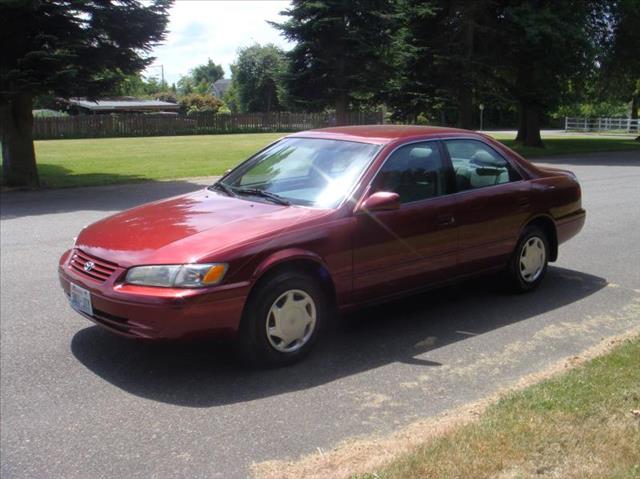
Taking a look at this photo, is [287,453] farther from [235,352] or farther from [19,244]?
[19,244]

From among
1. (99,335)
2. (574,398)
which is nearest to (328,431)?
(574,398)

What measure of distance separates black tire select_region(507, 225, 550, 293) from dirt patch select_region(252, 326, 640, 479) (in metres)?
2.44

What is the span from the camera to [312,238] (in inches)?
182

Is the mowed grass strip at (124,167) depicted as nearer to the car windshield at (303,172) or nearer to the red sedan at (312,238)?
the car windshield at (303,172)

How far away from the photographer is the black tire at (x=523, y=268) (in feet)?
20.8

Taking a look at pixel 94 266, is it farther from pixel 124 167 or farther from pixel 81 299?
pixel 124 167

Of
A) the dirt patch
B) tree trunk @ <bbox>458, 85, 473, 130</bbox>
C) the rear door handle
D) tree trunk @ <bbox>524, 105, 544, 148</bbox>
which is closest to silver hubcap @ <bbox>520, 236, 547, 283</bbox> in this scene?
the rear door handle

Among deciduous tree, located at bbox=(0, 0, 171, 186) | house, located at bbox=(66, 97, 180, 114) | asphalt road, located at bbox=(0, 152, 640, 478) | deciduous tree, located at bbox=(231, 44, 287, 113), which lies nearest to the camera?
asphalt road, located at bbox=(0, 152, 640, 478)

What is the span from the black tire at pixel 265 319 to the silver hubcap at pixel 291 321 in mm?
22

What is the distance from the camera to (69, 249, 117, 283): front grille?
4.39m

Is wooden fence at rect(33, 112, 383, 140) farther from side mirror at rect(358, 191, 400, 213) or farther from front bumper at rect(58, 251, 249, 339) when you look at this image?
front bumper at rect(58, 251, 249, 339)

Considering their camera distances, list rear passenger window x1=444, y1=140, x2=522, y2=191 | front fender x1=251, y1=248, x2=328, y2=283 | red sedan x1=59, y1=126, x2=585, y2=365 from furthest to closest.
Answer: rear passenger window x1=444, y1=140, x2=522, y2=191, front fender x1=251, y1=248, x2=328, y2=283, red sedan x1=59, y1=126, x2=585, y2=365

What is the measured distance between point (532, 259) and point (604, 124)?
63.3 m

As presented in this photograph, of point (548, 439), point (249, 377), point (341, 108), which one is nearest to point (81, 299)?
point (249, 377)
